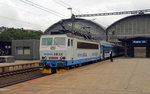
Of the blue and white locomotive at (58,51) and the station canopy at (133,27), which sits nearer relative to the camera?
the blue and white locomotive at (58,51)

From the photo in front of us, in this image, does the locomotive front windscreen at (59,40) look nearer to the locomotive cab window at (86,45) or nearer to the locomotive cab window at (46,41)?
the locomotive cab window at (46,41)

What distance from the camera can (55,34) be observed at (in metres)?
15.0

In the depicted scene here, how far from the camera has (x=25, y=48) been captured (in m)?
31.3

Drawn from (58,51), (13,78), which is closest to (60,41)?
(58,51)

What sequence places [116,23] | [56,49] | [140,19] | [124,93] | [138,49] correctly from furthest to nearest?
[116,23] → [140,19] → [138,49] → [56,49] → [124,93]

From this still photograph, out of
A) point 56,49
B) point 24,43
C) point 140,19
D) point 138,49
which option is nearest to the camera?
point 56,49

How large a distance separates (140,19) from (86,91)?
6120 centimetres

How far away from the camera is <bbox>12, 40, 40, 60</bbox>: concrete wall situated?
3052cm

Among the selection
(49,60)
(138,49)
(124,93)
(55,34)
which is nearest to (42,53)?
(49,60)

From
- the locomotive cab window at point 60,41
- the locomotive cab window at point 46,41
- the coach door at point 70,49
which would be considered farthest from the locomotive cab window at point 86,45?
the locomotive cab window at point 46,41

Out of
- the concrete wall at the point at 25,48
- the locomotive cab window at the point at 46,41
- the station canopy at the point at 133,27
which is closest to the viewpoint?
the locomotive cab window at the point at 46,41

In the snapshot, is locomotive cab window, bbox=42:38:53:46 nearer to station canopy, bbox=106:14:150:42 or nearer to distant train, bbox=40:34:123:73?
distant train, bbox=40:34:123:73

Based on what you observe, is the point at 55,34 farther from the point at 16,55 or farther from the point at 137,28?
the point at 137,28

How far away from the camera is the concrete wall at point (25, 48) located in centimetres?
3052
